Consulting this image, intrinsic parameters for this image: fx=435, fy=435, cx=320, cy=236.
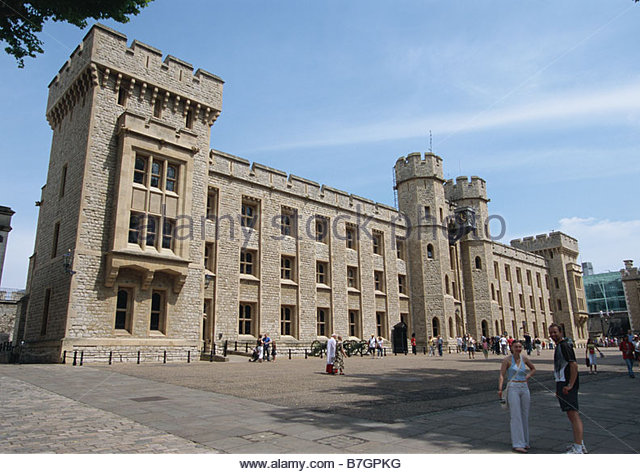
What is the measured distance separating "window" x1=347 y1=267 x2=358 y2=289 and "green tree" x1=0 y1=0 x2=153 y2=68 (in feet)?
78.6

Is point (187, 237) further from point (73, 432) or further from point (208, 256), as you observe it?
point (73, 432)

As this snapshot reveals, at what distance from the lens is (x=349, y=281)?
31.7m

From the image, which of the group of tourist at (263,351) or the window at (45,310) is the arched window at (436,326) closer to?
the group of tourist at (263,351)

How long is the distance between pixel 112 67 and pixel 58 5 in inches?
436

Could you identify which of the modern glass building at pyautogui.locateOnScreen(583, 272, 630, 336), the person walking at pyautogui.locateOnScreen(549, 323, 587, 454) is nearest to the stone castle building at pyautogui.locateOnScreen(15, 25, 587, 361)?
the person walking at pyautogui.locateOnScreen(549, 323, 587, 454)

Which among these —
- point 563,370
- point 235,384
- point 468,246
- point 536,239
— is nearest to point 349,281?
point 468,246

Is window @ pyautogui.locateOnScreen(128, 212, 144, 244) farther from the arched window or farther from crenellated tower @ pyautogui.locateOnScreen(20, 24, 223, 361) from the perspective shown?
the arched window

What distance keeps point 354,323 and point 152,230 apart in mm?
16623

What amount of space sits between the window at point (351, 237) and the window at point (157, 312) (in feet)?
51.6

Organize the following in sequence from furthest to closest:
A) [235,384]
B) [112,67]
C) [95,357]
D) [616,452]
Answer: [112,67]
[95,357]
[235,384]
[616,452]

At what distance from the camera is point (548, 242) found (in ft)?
187

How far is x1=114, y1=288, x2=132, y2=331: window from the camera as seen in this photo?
18297mm

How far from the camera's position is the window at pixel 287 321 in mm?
26469

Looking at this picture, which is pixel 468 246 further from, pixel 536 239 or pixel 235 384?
pixel 235 384
